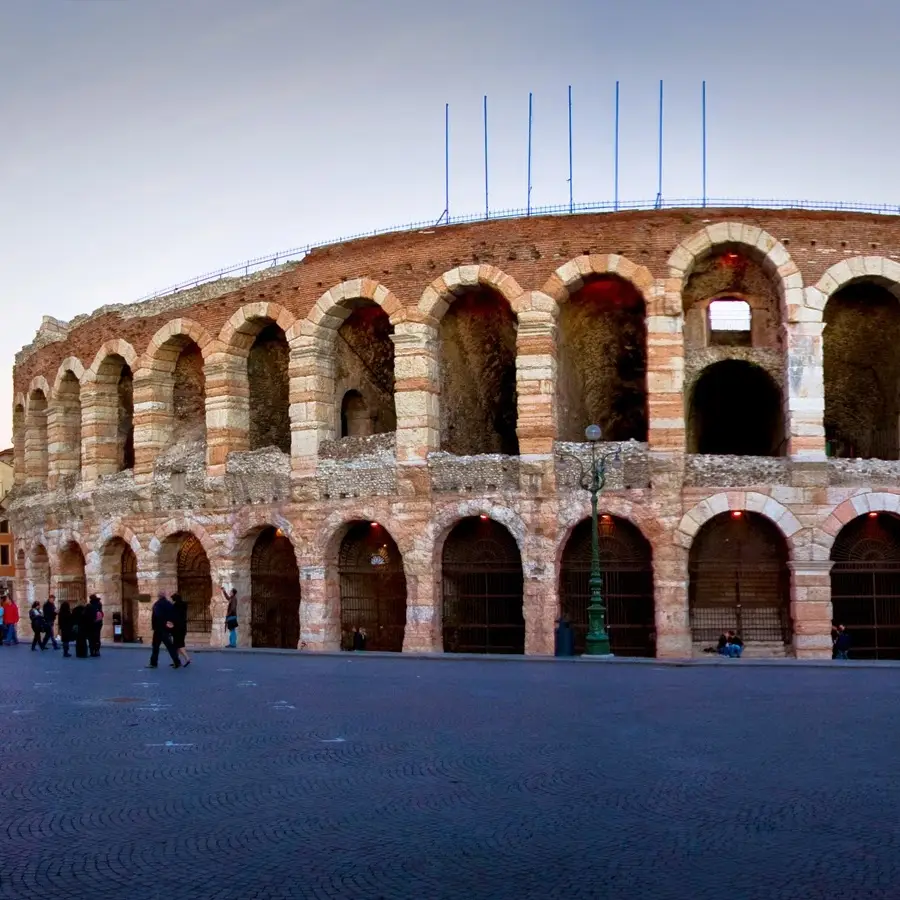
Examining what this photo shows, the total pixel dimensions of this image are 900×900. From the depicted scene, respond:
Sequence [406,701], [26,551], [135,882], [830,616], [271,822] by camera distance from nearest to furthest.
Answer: [135,882] → [271,822] → [406,701] → [830,616] → [26,551]

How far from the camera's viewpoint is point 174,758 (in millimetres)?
10141

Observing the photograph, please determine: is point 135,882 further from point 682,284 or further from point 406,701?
point 682,284

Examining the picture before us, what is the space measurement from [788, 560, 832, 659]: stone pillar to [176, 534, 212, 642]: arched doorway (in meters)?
15.8

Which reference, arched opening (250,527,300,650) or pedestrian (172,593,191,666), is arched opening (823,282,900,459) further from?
pedestrian (172,593,191,666)

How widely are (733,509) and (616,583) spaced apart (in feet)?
10.9

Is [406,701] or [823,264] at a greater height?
[823,264]

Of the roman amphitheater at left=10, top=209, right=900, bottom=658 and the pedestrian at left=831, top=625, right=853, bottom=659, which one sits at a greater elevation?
the roman amphitheater at left=10, top=209, right=900, bottom=658

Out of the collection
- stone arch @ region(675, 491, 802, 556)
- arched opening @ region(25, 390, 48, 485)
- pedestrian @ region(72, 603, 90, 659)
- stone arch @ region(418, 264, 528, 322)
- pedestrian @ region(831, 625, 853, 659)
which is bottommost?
pedestrian @ region(831, 625, 853, 659)

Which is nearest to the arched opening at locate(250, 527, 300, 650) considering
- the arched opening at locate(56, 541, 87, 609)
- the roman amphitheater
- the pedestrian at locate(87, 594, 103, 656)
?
the roman amphitheater

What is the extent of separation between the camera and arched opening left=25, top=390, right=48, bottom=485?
38.6 m

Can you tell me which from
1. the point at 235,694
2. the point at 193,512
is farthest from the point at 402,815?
the point at 193,512

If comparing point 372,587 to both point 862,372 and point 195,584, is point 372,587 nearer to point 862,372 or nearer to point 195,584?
point 195,584

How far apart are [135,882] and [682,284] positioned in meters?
21.7

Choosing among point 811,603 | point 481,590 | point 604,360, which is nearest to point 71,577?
point 481,590
